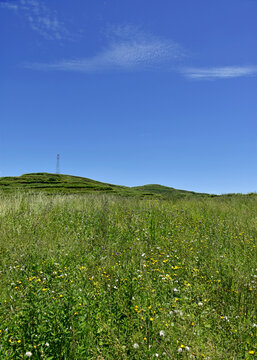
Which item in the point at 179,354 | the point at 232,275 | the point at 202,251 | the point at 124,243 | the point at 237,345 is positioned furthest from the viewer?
the point at 124,243

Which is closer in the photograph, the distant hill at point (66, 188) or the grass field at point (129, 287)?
the grass field at point (129, 287)

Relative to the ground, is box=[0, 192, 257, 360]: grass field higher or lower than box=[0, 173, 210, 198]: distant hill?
lower

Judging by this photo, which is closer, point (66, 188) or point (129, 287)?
point (129, 287)

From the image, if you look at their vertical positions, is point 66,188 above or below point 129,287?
above

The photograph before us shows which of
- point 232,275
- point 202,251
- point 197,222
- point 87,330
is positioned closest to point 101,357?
point 87,330

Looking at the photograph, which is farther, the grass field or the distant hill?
the distant hill

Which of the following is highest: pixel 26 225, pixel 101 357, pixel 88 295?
pixel 26 225

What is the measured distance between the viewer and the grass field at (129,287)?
2.59m

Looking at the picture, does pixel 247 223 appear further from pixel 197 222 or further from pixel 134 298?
pixel 134 298

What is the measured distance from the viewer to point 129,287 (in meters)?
3.48

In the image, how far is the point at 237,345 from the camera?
2807 millimetres

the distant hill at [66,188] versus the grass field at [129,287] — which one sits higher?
the distant hill at [66,188]

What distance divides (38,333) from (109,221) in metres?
5.43

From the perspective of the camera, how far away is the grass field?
8.50 ft
